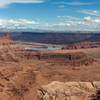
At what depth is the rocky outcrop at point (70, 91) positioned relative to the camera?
12.9 m

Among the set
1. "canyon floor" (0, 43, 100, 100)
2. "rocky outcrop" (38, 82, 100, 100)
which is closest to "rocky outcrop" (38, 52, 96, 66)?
"canyon floor" (0, 43, 100, 100)

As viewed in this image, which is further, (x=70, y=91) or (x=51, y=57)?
(x=51, y=57)

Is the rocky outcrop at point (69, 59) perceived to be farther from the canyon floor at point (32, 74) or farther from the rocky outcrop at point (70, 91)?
the rocky outcrop at point (70, 91)

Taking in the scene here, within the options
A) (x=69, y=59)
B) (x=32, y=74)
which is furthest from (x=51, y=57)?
(x=32, y=74)

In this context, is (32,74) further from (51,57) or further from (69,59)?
→ (51,57)

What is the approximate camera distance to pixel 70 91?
13180 mm

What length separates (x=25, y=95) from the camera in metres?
29.8

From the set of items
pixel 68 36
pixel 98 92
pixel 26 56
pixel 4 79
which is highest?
pixel 98 92

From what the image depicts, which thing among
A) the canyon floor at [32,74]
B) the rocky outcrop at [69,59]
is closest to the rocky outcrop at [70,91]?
the canyon floor at [32,74]

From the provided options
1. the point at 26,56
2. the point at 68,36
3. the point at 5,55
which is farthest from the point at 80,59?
the point at 68,36

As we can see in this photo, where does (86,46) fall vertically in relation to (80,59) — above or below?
below

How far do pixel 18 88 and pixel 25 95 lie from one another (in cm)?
413

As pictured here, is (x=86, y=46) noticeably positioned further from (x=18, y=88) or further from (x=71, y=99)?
(x=71, y=99)

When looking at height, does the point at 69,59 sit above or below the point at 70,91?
below
